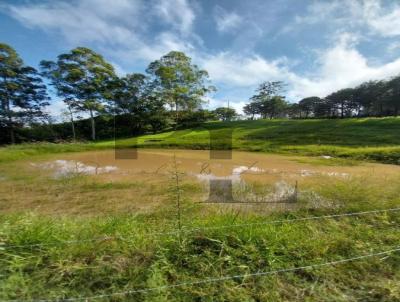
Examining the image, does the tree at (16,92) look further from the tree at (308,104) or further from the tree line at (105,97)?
the tree at (308,104)

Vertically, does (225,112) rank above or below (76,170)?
above

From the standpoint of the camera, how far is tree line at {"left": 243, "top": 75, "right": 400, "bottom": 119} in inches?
1335

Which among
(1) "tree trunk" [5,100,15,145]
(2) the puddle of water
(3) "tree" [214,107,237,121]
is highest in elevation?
(3) "tree" [214,107,237,121]

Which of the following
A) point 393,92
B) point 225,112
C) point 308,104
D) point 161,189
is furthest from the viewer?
point 225,112

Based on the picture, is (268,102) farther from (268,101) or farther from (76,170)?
(76,170)

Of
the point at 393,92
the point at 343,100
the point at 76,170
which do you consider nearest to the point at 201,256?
the point at 76,170

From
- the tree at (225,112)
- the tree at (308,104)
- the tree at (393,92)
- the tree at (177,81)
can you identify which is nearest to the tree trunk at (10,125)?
the tree at (177,81)

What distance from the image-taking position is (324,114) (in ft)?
155

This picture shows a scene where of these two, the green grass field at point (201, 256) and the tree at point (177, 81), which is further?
the tree at point (177, 81)

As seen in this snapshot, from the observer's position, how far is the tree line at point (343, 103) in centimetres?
3391

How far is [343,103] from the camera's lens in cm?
4228

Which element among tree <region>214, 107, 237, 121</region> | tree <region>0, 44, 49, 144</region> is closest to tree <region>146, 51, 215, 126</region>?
tree <region>0, 44, 49, 144</region>

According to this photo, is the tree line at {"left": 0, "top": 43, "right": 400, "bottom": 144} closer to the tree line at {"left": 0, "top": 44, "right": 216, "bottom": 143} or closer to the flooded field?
the tree line at {"left": 0, "top": 44, "right": 216, "bottom": 143}

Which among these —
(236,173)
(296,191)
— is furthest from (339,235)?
(236,173)
